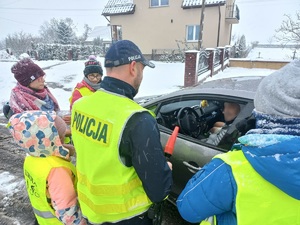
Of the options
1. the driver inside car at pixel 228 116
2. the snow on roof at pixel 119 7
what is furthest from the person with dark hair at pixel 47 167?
the snow on roof at pixel 119 7

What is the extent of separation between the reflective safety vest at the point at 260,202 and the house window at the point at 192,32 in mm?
18632

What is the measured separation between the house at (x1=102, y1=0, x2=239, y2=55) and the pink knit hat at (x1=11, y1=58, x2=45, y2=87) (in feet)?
54.0

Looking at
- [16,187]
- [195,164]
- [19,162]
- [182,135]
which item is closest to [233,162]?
[195,164]

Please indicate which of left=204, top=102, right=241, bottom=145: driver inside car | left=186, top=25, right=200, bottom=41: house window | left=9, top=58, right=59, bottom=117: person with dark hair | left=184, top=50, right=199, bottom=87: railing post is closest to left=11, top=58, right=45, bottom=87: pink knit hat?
left=9, top=58, right=59, bottom=117: person with dark hair

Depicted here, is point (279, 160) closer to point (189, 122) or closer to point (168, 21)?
point (189, 122)

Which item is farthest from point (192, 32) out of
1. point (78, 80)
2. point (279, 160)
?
point (279, 160)

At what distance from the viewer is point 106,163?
121 centimetres

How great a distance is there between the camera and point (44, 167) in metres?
1.47

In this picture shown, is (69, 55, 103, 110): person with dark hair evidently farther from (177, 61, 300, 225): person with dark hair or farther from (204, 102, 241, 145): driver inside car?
(177, 61, 300, 225): person with dark hair

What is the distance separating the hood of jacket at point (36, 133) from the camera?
4.59ft

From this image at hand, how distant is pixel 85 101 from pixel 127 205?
666mm

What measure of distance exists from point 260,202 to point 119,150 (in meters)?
0.69

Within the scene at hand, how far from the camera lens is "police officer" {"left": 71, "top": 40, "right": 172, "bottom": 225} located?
1181mm

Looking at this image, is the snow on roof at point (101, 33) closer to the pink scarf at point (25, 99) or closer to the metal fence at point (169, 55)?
the metal fence at point (169, 55)
